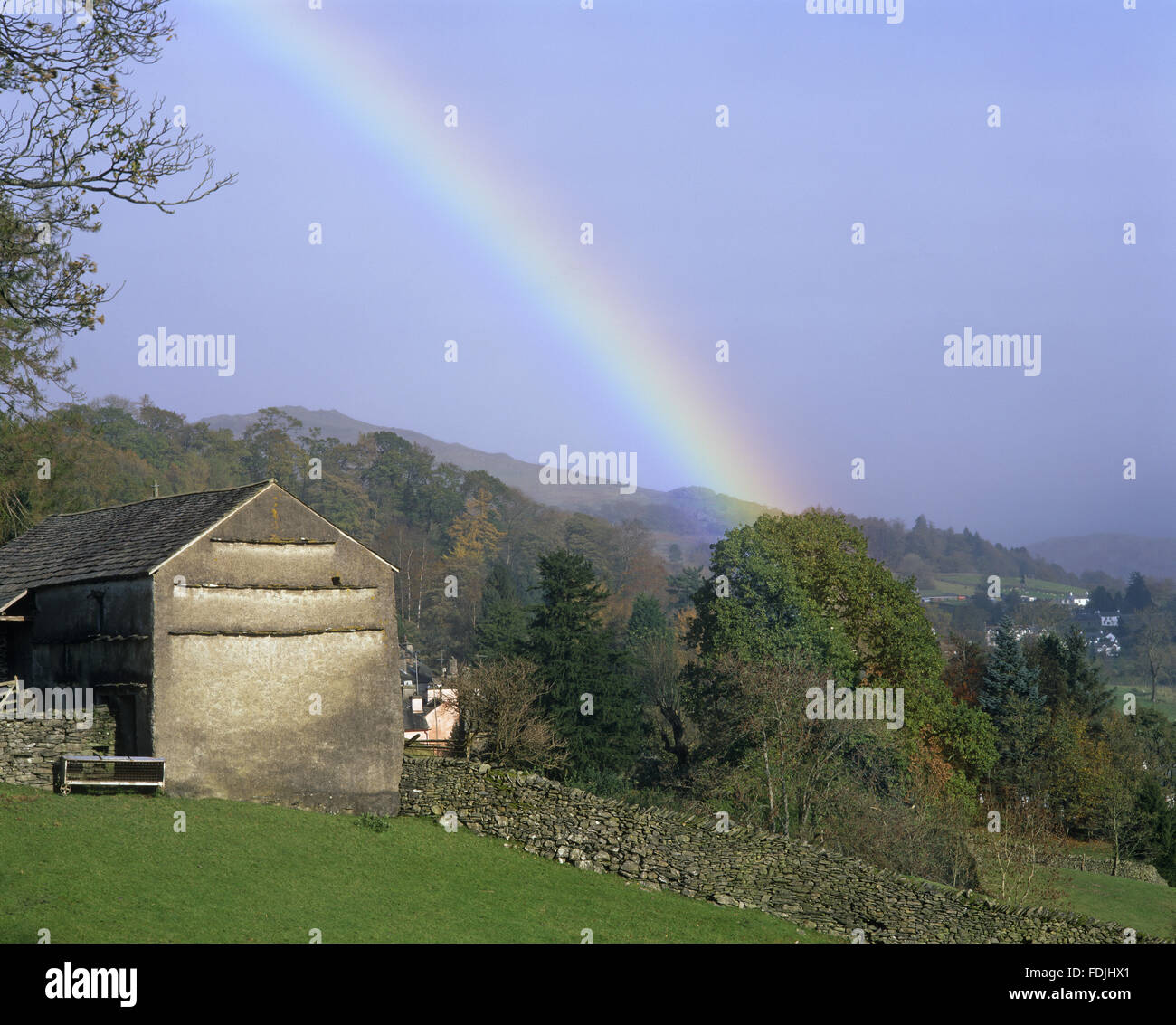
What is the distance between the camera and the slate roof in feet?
86.6

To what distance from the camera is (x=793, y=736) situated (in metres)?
39.8

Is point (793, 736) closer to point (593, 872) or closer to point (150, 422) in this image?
point (593, 872)

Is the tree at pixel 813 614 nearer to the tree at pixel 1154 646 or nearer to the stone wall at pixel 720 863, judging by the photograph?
the stone wall at pixel 720 863

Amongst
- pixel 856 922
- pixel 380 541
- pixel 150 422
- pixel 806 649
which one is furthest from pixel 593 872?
pixel 150 422

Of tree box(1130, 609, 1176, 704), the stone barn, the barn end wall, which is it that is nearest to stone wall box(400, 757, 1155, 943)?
the barn end wall

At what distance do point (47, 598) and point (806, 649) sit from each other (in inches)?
1192

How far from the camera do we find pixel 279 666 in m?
26.2

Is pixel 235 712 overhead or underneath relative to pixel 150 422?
underneath

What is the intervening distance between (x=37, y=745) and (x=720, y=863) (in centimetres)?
1650

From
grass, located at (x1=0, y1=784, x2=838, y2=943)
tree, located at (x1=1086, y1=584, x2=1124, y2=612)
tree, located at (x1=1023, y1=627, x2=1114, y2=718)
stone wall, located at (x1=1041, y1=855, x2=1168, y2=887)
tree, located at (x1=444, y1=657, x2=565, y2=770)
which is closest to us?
grass, located at (x1=0, y1=784, x2=838, y2=943)

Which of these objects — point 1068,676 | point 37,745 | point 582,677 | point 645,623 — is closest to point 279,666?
point 37,745

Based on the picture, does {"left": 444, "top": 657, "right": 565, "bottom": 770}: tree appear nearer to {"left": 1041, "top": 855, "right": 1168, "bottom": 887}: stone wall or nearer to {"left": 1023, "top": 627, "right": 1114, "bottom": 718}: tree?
{"left": 1041, "top": 855, "right": 1168, "bottom": 887}: stone wall

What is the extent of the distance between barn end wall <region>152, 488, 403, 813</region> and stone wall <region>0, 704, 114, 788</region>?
1688 mm
